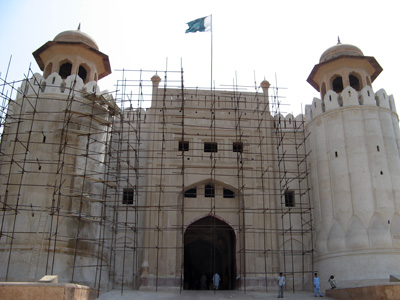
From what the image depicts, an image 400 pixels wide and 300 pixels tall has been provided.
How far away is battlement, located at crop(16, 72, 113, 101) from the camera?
1873cm

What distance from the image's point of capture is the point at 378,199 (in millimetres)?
17672

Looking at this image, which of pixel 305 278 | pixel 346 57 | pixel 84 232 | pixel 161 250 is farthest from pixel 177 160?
pixel 346 57

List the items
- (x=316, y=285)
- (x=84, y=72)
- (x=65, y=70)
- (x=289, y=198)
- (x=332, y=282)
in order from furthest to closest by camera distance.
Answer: (x=84, y=72)
(x=65, y=70)
(x=289, y=198)
(x=316, y=285)
(x=332, y=282)

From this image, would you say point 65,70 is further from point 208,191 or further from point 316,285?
A: point 316,285

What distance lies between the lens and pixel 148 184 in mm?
19609

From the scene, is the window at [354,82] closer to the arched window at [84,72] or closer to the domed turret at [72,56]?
Result: the domed turret at [72,56]

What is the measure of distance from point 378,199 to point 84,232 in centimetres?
1105

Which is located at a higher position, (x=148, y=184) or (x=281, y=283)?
(x=148, y=184)

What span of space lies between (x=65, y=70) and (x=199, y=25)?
652 centimetres

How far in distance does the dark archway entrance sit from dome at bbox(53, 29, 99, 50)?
9.36 metres

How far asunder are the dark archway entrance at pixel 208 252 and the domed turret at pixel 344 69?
304 inches

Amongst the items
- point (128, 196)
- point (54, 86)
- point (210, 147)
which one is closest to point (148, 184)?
point (128, 196)

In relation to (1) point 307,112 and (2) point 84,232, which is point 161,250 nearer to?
(2) point 84,232

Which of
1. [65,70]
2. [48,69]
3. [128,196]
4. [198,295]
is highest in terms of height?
[65,70]
